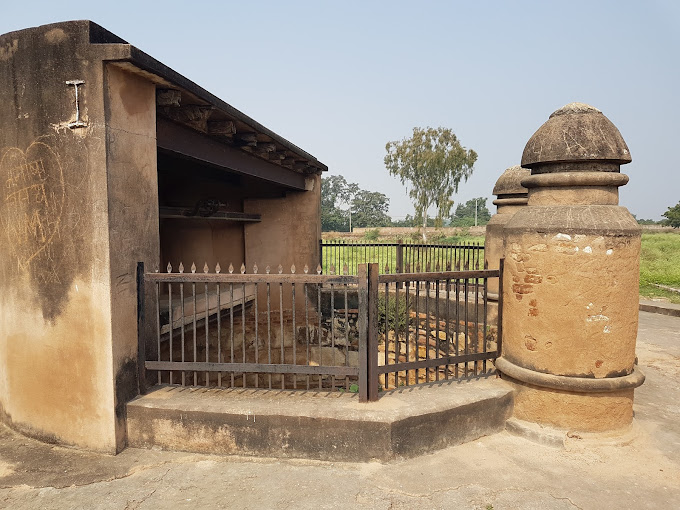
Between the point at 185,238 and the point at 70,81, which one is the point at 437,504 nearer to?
the point at 70,81

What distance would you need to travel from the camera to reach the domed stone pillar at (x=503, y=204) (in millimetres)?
7422

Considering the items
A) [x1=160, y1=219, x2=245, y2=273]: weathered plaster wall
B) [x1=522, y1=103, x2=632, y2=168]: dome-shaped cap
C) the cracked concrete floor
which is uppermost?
[x1=522, y1=103, x2=632, y2=168]: dome-shaped cap

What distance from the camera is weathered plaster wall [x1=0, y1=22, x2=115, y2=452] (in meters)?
3.40

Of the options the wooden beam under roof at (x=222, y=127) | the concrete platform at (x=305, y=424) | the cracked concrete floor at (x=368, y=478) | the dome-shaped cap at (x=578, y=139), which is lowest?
the cracked concrete floor at (x=368, y=478)

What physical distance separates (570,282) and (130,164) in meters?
3.71

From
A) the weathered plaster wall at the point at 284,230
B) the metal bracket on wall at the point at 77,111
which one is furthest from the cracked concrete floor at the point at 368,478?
the weathered plaster wall at the point at 284,230

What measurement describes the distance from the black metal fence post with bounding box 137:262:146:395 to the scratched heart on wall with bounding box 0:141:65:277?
0.63m

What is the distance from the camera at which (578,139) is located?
3.75 meters

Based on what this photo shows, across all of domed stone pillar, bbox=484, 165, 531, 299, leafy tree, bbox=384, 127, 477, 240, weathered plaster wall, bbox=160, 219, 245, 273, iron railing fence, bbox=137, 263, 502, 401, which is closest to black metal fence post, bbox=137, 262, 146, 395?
iron railing fence, bbox=137, 263, 502, 401

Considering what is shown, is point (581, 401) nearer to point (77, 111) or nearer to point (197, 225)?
point (77, 111)

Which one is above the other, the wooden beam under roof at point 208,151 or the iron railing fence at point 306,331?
the wooden beam under roof at point 208,151

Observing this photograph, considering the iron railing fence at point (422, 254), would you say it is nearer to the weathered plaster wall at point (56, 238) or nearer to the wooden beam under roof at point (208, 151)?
the wooden beam under roof at point (208, 151)

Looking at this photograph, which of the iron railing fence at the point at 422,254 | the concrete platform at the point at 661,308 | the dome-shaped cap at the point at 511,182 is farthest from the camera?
the iron railing fence at the point at 422,254

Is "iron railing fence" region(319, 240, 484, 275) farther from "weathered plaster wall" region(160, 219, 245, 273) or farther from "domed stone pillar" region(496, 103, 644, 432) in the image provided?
"domed stone pillar" region(496, 103, 644, 432)
